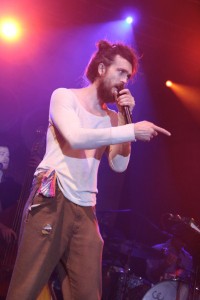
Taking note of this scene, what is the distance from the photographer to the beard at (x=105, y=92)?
98.5 inches

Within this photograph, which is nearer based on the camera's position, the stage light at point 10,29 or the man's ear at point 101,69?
the man's ear at point 101,69

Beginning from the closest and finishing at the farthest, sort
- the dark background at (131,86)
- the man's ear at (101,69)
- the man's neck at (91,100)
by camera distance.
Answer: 1. the man's neck at (91,100)
2. the man's ear at (101,69)
3. the dark background at (131,86)

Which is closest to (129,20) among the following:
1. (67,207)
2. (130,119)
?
(130,119)

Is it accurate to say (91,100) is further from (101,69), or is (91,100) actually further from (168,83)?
(168,83)

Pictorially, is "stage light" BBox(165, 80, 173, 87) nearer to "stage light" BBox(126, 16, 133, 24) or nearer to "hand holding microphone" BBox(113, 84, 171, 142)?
"stage light" BBox(126, 16, 133, 24)

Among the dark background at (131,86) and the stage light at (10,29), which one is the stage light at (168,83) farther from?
the stage light at (10,29)

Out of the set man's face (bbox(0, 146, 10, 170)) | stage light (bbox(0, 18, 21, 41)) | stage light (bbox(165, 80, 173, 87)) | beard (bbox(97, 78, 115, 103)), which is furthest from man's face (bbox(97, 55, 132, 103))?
stage light (bbox(165, 80, 173, 87))

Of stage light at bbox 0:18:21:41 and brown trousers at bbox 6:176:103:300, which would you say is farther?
stage light at bbox 0:18:21:41

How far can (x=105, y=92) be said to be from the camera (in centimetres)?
252

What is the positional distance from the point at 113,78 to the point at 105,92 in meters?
0.10

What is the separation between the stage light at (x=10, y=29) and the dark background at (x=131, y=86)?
0.12 meters

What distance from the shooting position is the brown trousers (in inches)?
79.1

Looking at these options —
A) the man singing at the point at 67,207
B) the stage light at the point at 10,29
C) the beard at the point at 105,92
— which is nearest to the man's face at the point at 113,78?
the beard at the point at 105,92

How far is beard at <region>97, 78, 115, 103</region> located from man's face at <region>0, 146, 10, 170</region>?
4.14 meters
